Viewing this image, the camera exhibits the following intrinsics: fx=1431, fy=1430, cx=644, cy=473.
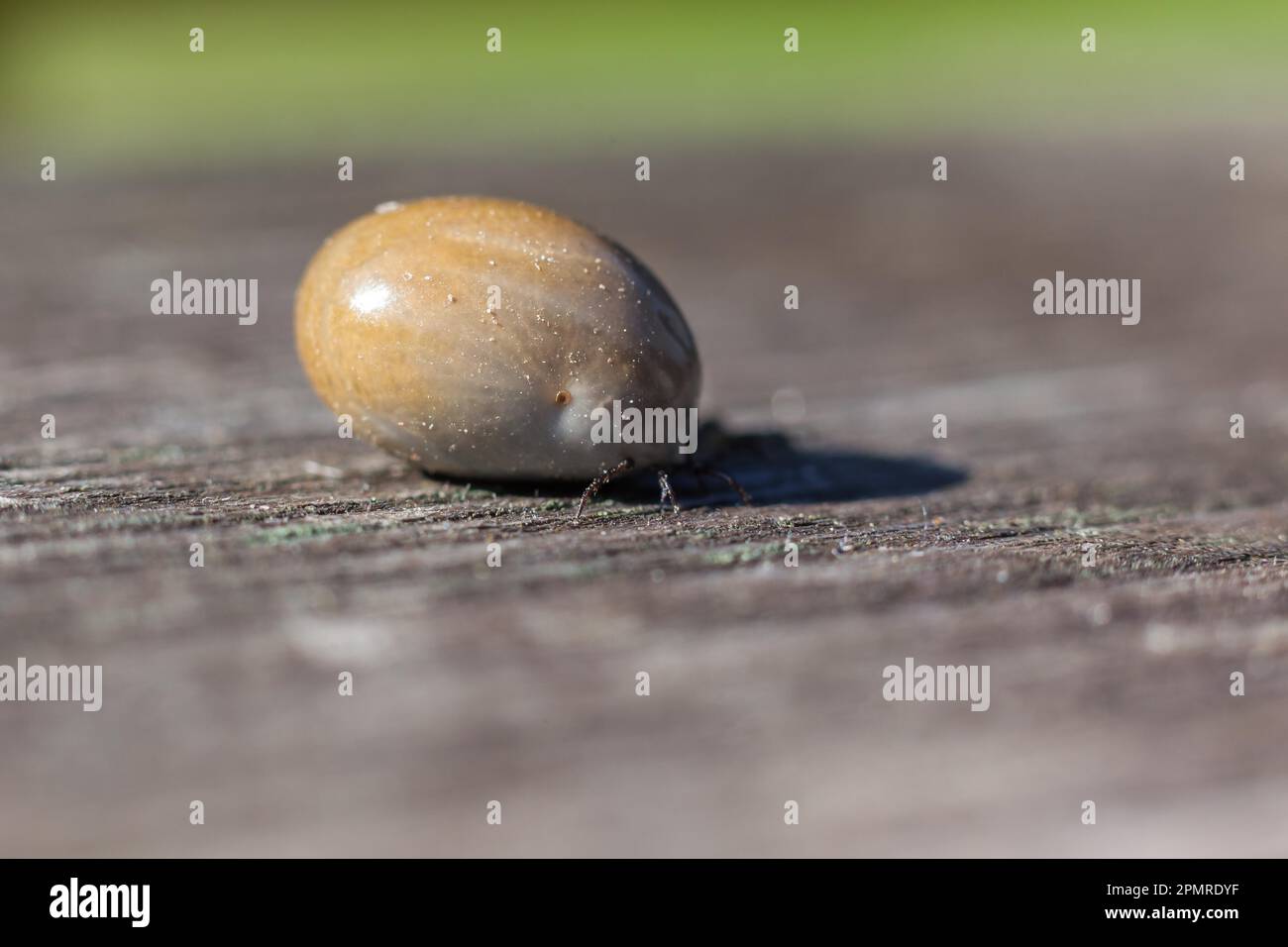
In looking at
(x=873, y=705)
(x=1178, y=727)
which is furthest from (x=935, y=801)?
(x=1178, y=727)

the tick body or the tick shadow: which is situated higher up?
the tick body

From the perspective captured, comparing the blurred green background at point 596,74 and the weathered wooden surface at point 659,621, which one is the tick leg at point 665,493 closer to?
the weathered wooden surface at point 659,621

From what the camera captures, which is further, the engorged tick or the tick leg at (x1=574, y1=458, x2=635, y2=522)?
the engorged tick

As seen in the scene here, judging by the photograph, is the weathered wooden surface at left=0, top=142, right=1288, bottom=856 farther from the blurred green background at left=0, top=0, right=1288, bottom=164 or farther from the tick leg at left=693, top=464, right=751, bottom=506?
the blurred green background at left=0, top=0, right=1288, bottom=164

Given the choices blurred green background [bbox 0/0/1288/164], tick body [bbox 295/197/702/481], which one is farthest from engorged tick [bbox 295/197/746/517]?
blurred green background [bbox 0/0/1288/164]

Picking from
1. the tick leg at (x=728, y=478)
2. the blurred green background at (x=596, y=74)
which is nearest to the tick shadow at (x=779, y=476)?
the tick leg at (x=728, y=478)

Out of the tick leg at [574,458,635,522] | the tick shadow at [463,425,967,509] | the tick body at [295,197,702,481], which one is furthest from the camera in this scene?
the tick shadow at [463,425,967,509]

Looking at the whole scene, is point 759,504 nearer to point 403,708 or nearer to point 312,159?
point 403,708
